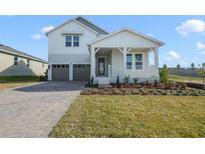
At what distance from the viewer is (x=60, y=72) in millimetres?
24031

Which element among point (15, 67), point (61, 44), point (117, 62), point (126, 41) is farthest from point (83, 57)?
point (15, 67)

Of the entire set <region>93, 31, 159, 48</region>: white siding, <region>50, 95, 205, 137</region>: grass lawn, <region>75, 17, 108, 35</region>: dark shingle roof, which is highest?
<region>75, 17, 108, 35</region>: dark shingle roof

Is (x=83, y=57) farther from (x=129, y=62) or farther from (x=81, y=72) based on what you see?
(x=129, y=62)

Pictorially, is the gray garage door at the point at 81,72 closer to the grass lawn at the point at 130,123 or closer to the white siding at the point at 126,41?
the white siding at the point at 126,41

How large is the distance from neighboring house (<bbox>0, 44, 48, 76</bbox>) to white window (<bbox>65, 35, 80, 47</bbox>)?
723cm

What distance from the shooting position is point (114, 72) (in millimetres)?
17984

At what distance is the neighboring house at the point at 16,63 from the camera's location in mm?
22903

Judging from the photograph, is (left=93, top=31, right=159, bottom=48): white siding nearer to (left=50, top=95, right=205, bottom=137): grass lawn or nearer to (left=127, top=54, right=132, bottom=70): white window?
(left=127, top=54, right=132, bottom=70): white window

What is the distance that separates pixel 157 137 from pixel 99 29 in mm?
24215

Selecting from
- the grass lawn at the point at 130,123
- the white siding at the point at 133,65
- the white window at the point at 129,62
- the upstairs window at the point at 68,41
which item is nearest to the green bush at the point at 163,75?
the white siding at the point at 133,65

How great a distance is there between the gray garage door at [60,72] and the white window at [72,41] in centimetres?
279

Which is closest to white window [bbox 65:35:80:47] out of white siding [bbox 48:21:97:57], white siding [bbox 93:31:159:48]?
white siding [bbox 48:21:97:57]

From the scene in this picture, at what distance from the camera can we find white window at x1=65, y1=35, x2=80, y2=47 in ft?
78.5
